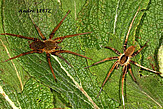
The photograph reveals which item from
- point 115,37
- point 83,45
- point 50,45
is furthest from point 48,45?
point 115,37

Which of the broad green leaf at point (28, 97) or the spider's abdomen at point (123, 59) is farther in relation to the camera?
the spider's abdomen at point (123, 59)

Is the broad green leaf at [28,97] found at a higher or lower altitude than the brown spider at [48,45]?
lower

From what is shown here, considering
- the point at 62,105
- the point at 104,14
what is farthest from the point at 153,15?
the point at 62,105

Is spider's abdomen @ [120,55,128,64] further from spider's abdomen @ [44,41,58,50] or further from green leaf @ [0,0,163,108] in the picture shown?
spider's abdomen @ [44,41,58,50]

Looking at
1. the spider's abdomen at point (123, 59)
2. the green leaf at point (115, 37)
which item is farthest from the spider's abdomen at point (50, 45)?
the spider's abdomen at point (123, 59)

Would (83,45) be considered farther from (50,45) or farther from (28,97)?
(28,97)

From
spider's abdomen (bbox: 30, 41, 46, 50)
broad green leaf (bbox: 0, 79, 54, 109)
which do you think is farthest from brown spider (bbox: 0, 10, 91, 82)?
broad green leaf (bbox: 0, 79, 54, 109)

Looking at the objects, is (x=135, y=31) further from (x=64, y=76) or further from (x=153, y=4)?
(x=64, y=76)

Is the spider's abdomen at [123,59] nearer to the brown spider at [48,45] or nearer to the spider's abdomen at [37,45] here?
the brown spider at [48,45]
